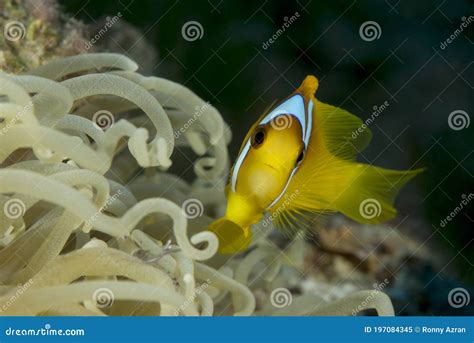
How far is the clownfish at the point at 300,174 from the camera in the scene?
1071 mm

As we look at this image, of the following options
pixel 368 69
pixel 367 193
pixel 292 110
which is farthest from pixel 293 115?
pixel 368 69

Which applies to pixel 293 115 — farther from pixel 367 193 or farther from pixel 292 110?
pixel 367 193

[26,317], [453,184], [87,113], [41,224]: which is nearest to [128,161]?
[87,113]

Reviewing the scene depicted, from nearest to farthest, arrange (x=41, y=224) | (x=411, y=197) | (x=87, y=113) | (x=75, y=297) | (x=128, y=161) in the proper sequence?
(x=75, y=297)
(x=41, y=224)
(x=87, y=113)
(x=128, y=161)
(x=411, y=197)

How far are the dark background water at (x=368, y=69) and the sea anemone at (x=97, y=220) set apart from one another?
0.42 metres

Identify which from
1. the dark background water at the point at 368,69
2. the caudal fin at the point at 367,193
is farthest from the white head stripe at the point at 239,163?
the dark background water at the point at 368,69

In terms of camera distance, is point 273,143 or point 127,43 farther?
point 127,43

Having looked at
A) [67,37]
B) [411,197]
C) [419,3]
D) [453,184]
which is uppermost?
[419,3]

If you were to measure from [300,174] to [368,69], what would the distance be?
72cm

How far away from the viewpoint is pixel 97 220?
2.89 ft

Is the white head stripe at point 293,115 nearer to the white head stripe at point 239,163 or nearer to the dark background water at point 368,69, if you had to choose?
the white head stripe at point 239,163

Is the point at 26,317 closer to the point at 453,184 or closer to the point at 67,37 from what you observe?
the point at 67,37

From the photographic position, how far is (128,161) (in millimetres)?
1345

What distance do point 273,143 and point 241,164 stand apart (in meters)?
0.08
